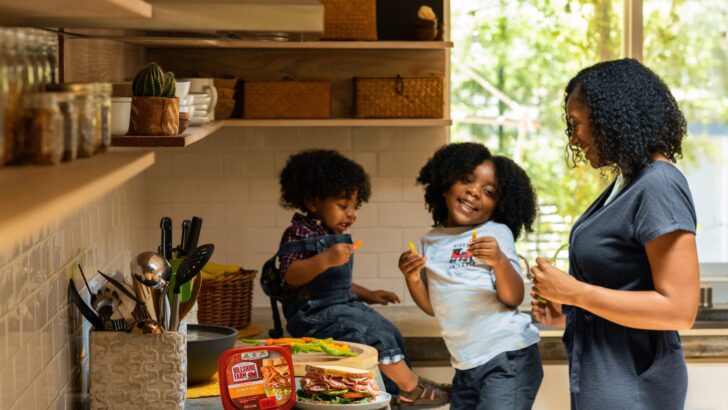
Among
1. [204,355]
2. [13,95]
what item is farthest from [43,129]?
[204,355]

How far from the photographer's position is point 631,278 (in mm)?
Answer: 2711

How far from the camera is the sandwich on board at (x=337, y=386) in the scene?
256 centimetres

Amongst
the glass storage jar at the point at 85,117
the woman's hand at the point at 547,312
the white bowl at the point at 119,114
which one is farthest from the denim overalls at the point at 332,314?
the glass storage jar at the point at 85,117

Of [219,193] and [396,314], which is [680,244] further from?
[219,193]

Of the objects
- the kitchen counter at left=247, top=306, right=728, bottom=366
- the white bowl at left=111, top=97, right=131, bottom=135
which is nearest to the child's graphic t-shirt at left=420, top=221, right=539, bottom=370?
the kitchen counter at left=247, top=306, right=728, bottom=366

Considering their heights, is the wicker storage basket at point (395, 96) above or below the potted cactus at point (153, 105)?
above

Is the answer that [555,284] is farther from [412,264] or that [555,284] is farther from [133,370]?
[133,370]

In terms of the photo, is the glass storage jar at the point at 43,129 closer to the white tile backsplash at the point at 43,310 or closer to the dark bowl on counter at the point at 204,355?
the white tile backsplash at the point at 43,310

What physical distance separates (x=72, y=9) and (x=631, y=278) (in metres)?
1.73

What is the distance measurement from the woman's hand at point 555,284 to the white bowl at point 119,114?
1225mm

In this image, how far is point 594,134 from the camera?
2.79 m

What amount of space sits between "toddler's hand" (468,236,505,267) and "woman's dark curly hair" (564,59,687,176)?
79 cm

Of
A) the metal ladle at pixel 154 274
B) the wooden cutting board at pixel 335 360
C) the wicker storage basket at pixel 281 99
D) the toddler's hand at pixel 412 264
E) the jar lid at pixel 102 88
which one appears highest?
the wicker storage basket at pixel 281 99

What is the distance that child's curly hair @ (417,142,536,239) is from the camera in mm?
3783
